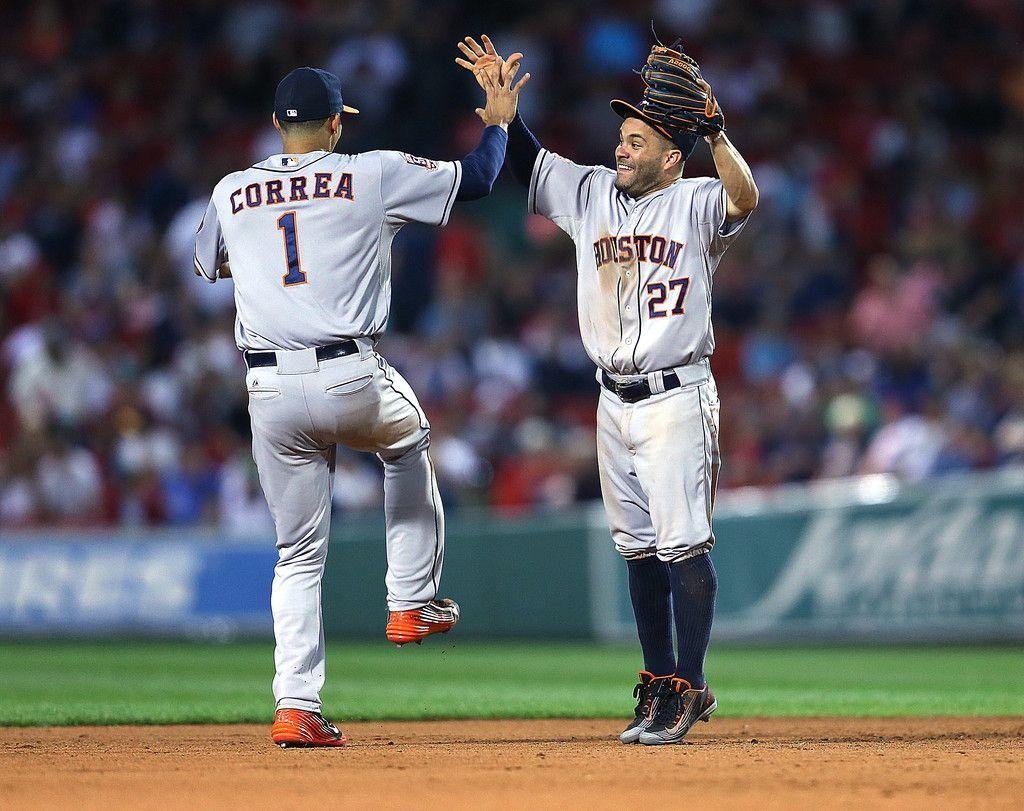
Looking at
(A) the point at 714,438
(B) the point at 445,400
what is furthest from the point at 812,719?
(B) the point at 445,400

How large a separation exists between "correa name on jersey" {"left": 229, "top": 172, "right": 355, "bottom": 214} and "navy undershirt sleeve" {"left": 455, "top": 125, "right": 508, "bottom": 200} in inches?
15.9

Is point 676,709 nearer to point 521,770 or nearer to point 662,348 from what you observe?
point 521,770

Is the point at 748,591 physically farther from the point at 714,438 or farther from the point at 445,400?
the point at 714,438

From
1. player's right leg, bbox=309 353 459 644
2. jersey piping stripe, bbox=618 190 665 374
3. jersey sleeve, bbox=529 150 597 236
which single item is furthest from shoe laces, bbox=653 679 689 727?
jersey sleeve, bbox=529 150 597 236

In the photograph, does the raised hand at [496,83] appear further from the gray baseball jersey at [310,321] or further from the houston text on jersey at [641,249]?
the houston text on jersey at [641,249]

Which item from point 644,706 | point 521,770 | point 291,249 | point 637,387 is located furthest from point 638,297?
point 521,770

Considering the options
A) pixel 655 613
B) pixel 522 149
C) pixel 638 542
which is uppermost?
pixel 522 149

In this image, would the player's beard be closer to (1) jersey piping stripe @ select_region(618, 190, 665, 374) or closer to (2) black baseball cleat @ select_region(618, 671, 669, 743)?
(1) jersey piping stripe @ select_region(618, 190, 665, 374)

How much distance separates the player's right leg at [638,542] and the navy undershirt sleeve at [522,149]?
3.11 ft

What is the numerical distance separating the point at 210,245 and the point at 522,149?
1.29 m

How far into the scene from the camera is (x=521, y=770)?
494 centimetres

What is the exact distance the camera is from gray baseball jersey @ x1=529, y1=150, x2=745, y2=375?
6.04 meters

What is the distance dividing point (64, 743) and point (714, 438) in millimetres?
2639

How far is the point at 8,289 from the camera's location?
16.1m
